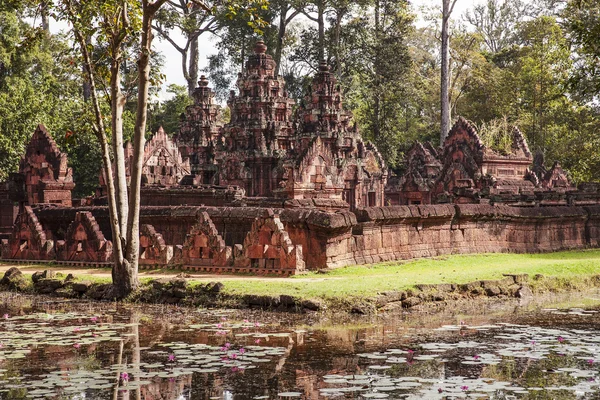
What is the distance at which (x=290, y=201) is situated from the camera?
19734 mm

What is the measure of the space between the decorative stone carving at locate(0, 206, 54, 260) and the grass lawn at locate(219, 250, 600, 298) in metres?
6.45

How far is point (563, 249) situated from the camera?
21.2 meters

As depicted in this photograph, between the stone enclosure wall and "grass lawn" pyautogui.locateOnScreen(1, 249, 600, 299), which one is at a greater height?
the stone enclosure wall

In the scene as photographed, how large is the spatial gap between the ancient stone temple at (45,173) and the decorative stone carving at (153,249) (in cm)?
908

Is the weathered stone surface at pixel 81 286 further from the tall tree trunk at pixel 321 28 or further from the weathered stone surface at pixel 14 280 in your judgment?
the tall tree trunk at pixel 321 28

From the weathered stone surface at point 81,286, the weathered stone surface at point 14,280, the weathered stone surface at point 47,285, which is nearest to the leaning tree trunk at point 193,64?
the weathered stone surface at point 14,280

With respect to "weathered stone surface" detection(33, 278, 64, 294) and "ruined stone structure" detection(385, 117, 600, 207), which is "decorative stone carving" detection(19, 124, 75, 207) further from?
"ruined stone structure" detection(385, 117, 600, 207)

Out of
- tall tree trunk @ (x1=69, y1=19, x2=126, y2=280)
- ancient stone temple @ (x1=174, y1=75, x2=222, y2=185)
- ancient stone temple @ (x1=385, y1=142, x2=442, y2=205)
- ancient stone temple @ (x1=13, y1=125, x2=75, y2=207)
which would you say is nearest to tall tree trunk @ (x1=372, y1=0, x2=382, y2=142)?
ancient stone temple @ (x1=385, y1=142, x2=442, y2=205)

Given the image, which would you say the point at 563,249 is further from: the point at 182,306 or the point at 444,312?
the point at 182,306

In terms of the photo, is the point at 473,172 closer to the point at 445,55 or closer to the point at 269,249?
the point at 445,55

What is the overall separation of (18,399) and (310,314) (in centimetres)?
554

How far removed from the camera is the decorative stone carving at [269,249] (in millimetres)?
15719

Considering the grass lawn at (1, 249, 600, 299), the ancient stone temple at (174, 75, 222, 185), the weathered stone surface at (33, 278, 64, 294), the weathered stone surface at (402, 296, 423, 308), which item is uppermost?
the ancient stone temple at (174, 75, 222, 185)

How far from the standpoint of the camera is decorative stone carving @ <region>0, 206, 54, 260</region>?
755 inches
